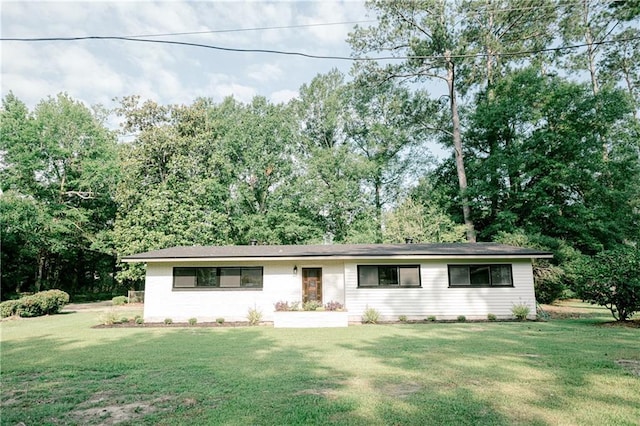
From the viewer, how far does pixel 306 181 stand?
27297 mm

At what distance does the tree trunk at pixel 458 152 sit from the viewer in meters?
23.5

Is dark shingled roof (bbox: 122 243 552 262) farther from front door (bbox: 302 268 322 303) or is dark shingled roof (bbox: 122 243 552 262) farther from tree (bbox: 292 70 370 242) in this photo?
tree (bbox: 292 70 370 242)

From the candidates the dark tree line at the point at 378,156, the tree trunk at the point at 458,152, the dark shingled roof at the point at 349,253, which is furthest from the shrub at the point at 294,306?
the tree trunk at the point at 458,152

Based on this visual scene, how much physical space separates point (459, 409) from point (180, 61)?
10803 mm

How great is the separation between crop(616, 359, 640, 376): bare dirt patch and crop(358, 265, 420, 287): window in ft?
25.5

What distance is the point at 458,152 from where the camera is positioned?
25266 millimetres

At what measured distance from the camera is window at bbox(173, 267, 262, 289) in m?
14.0

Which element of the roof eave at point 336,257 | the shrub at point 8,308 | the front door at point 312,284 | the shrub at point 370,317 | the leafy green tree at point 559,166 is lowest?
the shrub at point 370,317

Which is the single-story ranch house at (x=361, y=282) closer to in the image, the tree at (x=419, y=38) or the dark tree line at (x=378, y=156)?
the dark tree line at (x=378, y=156)

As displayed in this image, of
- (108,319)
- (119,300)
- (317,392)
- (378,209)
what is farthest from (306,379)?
(378,209)

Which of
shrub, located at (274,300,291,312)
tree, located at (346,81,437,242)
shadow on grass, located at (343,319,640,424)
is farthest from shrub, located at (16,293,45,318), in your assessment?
tree, located at (346,81,437,242)

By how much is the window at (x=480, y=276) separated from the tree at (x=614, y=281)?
8.38ft

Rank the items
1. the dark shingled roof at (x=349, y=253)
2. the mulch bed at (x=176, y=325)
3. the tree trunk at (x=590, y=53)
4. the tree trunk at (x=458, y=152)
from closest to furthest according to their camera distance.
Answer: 1. the mulch bed at (x=176, y=325)
2. the dark shingled roof at (x=349, y=253)
3. the tree trunk at (x=458, y=152)
4. the tree trunk at (x=590, y=53)

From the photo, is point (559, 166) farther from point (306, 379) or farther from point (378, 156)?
point (306, 379)
